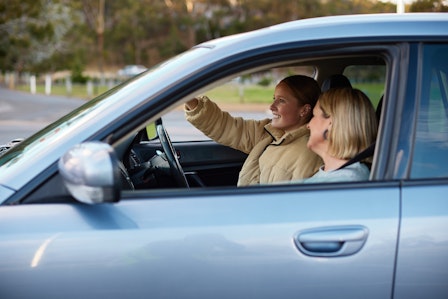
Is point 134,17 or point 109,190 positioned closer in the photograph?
point 109,190

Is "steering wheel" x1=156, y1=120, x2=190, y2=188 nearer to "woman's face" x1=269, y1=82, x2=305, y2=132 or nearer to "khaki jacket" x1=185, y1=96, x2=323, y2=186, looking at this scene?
"khaki jacket" x1=185, y1=96, x2=323, y2=186

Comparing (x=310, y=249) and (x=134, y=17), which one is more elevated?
(x=134, y=17)

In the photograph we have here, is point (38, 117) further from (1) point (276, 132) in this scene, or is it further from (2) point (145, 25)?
(2) point (145, 25)

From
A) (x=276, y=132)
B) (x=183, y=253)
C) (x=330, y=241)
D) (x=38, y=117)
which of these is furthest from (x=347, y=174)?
(x=38, y=117)

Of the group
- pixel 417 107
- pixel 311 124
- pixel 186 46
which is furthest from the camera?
pixel 186 46

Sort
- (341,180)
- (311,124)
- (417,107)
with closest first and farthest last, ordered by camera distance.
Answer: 1. (417,107)
2. (341,180)
3. (311,124)

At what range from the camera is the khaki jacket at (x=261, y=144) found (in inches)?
121

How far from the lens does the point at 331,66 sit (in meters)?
4.00

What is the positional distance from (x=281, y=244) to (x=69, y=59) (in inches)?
1787

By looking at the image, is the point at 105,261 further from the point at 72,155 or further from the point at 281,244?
the point at 281,244

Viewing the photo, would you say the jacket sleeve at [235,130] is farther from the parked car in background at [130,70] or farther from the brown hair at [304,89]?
the parked car in background at [130,70]

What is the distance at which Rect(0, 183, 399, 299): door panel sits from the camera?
81.6 inches

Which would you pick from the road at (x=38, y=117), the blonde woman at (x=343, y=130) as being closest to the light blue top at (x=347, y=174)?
the blonde woman at (x=343, y=130)

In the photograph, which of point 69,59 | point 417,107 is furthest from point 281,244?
point 69,59
